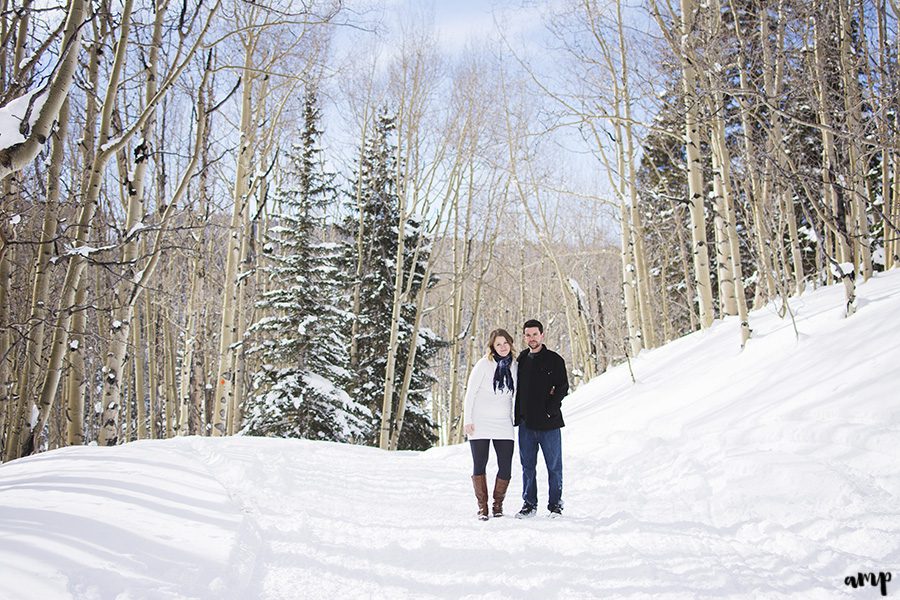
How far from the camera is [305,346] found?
16.3 m

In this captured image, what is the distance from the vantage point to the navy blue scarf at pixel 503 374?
546 centimetres

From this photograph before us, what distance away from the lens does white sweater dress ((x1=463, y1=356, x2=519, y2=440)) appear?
5.38 m

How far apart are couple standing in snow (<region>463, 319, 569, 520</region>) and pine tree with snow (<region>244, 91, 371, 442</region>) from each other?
11.0m

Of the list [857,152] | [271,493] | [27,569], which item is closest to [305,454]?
[271,493]

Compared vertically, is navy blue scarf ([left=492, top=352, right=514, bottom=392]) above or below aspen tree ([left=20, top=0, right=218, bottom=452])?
below

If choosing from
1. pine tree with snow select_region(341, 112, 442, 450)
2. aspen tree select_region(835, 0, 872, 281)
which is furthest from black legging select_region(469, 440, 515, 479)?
pine tree with snow select_region(341, 112, 442, 450)

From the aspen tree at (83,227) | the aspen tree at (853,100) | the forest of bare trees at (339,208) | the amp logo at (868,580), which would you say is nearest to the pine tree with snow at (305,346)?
the forest of bare trees at (339,208)

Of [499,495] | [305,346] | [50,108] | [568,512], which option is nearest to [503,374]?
[499,495]

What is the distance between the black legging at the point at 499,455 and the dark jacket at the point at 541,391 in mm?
252

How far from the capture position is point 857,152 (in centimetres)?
1058

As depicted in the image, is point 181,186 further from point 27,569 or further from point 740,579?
point 740,579

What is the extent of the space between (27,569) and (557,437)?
12.8 ft

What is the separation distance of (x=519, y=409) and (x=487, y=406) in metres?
0.29

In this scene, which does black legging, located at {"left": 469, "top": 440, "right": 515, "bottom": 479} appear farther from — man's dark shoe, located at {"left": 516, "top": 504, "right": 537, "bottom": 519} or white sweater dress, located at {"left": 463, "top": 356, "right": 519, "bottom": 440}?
man's dark shoe, located at {"left": 516, "top": 504, "right": 537, "bottom": 519}
